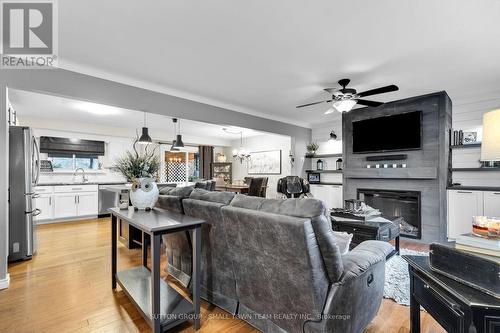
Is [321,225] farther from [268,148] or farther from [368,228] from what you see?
[268,148]

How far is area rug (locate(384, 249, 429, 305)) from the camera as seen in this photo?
2.21m

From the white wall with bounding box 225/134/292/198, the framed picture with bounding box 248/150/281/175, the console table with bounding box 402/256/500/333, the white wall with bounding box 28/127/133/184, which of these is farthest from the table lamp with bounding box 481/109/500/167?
the white wall with bounding box 28/127/133/184

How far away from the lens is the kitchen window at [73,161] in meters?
6.12

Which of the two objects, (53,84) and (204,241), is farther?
(53,84)

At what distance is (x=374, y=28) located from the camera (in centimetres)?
222

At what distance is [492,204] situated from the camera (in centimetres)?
345

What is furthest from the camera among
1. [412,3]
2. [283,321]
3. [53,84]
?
[53,84]

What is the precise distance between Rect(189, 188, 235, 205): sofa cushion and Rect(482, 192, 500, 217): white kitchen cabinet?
3.94 meters

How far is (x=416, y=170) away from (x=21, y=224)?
596 cm

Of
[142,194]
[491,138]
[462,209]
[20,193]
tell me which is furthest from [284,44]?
[20,193]

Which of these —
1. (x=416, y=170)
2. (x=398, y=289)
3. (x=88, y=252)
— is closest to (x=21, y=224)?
(x=88, y=252)

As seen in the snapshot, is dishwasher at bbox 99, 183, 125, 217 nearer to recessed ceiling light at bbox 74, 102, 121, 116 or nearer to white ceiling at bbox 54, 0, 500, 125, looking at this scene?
recessed ceiling light at bbox 74, 102, 121, 116

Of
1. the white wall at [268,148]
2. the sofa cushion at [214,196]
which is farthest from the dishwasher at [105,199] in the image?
the sofa cushion at [214,196]

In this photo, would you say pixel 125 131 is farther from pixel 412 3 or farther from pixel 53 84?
pixel 412 3
